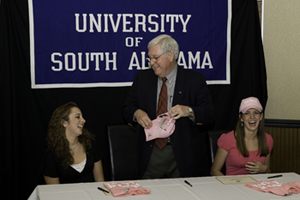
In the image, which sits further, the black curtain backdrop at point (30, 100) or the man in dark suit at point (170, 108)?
the black curtain backdrop at point (30, 100)

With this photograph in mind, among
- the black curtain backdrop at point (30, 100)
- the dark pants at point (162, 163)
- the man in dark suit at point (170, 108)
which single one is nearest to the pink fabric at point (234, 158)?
the man in dark suit at point (170, 108)

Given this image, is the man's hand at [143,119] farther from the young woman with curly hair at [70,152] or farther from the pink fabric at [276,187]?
the pink fabric at [276,187]

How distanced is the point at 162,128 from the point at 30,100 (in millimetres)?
1500

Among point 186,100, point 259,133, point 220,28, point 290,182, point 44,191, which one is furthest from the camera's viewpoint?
point 220,28

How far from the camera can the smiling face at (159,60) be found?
286 cm

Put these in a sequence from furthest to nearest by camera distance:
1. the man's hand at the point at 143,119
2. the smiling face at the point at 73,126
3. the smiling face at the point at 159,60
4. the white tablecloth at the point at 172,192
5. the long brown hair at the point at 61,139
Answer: the smiling face at the point at 73,126
the long brown hair at the point at 61,139
the smiling face at the point at 159,60
the man's hand at the point at 143,119
the white tablecloth at the point at 172,192

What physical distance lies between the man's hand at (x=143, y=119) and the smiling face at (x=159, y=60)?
0.32 metres

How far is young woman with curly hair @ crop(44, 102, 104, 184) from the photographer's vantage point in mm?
2957

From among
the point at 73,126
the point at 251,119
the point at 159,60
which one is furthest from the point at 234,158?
the point at 73,126

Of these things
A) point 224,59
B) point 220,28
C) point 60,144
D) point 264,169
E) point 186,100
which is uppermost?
point 220,28

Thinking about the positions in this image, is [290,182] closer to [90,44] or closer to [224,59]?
[224,59]

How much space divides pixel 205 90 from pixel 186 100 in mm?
168

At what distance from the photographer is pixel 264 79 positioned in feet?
13.8

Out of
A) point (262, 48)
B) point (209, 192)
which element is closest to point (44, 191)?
point (209, 192)
